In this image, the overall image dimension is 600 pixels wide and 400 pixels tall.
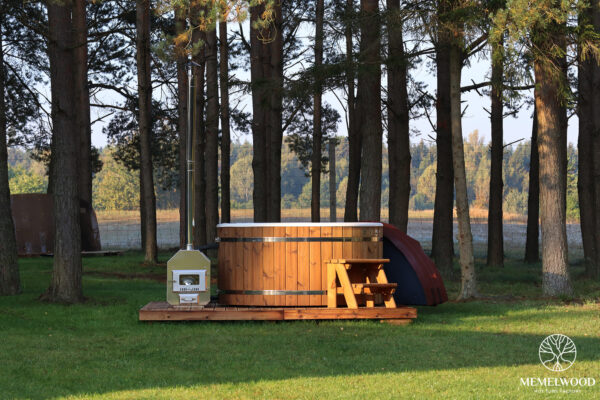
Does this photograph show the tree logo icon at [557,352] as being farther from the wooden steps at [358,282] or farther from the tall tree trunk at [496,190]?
the tall tree trunk at [496,190]

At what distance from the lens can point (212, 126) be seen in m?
21.2

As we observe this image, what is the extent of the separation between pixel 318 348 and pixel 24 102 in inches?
1038

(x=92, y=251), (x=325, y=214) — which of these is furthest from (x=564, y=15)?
(x=325, y=214)

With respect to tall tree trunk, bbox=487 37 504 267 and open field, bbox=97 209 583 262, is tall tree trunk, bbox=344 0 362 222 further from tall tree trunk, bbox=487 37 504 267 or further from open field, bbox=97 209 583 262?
open field, bbox=97 209 583 262

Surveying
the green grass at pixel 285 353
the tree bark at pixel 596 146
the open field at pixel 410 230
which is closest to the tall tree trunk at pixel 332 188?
the tree bark at pixel 596 146

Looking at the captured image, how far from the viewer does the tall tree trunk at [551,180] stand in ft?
43.3

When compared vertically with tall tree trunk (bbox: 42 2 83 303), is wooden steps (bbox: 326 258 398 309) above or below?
below

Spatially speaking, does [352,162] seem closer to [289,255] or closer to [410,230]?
[289,255]

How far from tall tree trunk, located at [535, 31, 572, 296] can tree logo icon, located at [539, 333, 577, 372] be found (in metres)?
4.52

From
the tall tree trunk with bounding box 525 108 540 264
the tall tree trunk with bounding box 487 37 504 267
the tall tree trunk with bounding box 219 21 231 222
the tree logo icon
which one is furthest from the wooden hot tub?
the tall tree trunk with bounding box 525 108 540 264

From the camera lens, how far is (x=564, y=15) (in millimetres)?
12070

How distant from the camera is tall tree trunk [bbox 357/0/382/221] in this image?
14.3 meters

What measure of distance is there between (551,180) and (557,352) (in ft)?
19.4

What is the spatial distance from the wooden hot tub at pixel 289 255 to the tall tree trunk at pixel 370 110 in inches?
168
